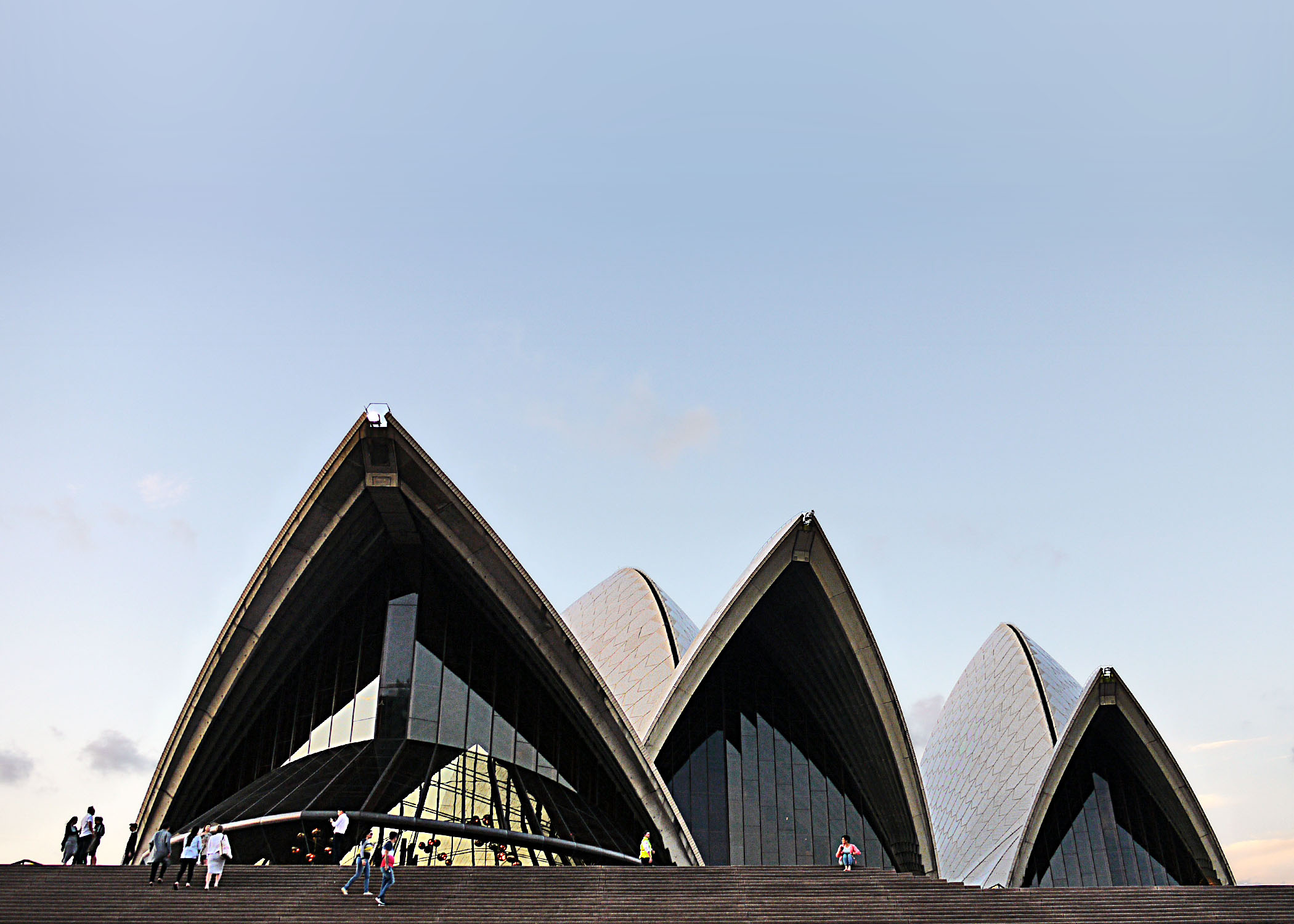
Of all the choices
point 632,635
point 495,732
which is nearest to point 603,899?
point 495,732

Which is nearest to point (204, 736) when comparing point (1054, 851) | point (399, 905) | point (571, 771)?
point (571, 771)

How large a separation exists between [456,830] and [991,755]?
2105 centimetres

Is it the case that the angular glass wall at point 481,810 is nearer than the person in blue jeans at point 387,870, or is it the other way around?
the person in blue jeans at point 387,870

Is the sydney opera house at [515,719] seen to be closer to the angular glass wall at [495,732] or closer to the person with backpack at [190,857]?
the angular glass wall at [495,732]

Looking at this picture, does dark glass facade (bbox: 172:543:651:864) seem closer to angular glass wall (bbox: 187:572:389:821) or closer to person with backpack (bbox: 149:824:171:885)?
angular glass wall (bbox: 187:572:389:821)

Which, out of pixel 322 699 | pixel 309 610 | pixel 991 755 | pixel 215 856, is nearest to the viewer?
pixel 215 856

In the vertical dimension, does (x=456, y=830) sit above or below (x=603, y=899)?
above

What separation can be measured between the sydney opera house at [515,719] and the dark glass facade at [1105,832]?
133 millimetres

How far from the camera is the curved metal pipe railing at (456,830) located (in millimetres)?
19656

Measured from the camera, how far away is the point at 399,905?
14227mm

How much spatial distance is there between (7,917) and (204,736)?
952 centimetres

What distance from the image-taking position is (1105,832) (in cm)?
3075

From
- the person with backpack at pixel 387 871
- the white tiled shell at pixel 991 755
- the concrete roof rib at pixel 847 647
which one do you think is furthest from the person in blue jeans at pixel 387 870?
the white tiled shell at pixel 991 755

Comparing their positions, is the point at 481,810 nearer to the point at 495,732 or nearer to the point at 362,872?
the point at 495,732
